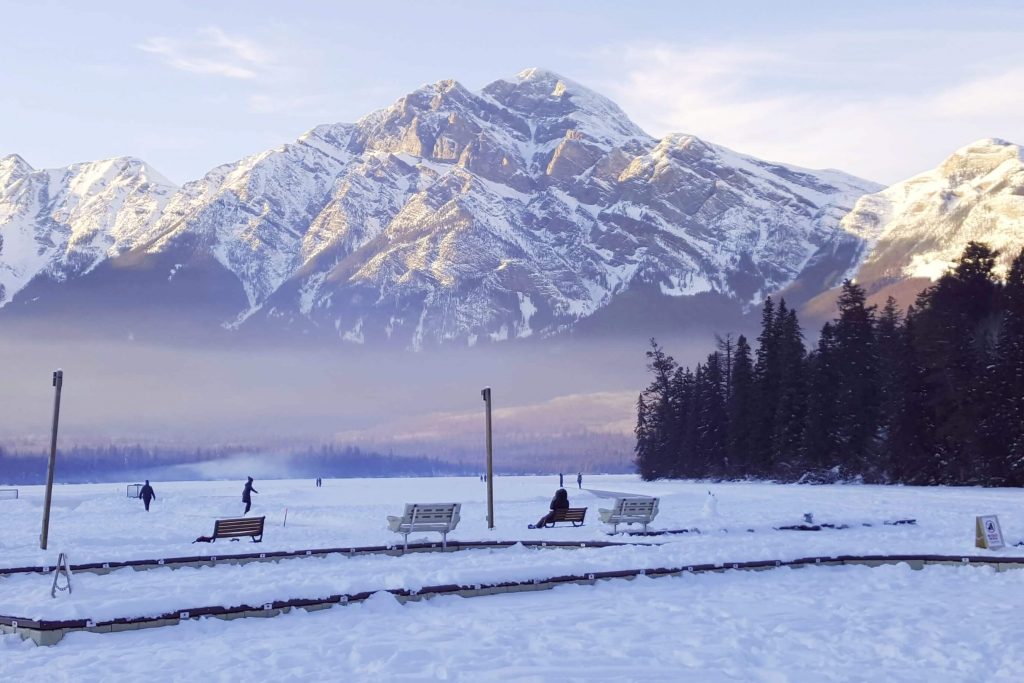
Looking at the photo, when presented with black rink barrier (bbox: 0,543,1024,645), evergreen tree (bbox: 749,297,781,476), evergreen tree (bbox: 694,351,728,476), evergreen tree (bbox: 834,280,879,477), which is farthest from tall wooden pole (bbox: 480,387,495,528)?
evergreen tree (bbox: 694,351,728,476)

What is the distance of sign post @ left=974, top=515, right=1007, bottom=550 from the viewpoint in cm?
2256

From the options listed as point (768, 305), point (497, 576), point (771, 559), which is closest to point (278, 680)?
point (497, 576)

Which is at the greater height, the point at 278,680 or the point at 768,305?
the point at 768,305

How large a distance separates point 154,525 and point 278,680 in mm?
25958

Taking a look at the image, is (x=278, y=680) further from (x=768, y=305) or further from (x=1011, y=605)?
(x=768, y=305)

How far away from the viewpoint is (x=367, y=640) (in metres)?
12.9

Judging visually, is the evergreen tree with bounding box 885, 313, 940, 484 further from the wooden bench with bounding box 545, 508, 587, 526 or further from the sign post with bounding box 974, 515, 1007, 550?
the sign post with bounding box 974, 515, 1007, 550

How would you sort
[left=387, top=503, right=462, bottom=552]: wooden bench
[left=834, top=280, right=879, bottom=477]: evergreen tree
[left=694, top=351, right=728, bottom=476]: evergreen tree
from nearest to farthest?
[left=387, top=503, right=462, bottom=552]: wooden bench < [left=834, top=280, right=879, bottom=477]: evergreen tree < [left=694, top=351, right=728, bottom=476]: evergreen tree

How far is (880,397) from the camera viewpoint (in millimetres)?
67500

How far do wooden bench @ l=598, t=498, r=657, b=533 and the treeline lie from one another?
2955 centimetres

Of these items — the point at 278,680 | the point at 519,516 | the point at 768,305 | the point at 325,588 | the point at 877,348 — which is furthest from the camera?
the point at 768,305

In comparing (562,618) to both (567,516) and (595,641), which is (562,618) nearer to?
(595,641)

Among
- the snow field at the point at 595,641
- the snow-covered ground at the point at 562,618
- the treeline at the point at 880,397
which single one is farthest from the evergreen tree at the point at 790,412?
the snow field at the point at 595,641

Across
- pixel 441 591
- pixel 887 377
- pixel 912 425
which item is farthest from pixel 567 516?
pixel 887 377
